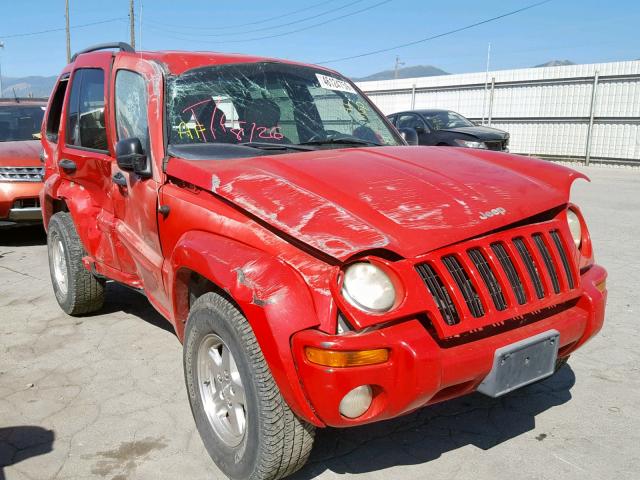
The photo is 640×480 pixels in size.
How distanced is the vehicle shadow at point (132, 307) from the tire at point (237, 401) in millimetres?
1826

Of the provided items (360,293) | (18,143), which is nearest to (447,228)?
(360,293)

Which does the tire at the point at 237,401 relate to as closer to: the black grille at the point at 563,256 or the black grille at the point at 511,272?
the black grille at the point at 511,272

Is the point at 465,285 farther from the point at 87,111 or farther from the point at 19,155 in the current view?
the point at 19,155

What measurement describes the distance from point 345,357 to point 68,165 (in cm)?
314

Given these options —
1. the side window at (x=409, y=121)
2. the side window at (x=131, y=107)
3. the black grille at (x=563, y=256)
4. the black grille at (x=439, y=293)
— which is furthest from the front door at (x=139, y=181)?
the side window at (x=409, y=121)

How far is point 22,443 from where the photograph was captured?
9.83 ft

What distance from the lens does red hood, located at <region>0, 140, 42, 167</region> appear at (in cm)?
730

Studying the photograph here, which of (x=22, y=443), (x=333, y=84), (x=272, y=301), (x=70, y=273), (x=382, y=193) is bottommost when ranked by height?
(x=22, y=443)

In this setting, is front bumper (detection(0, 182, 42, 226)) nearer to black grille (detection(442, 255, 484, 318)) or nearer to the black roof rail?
the black roof rail

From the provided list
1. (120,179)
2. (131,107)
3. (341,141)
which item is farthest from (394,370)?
(131,107)

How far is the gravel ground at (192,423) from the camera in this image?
2.74 m

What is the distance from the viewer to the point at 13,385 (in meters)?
3.62

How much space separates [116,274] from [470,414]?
7.73 feet

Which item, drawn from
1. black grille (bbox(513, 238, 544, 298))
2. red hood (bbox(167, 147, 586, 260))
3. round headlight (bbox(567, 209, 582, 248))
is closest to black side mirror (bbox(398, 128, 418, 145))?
red hood (bbox(167, 147, 586, 260))
